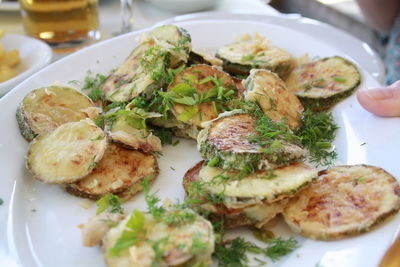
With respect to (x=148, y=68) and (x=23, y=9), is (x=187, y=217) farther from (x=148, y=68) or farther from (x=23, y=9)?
(x=23, y=9)

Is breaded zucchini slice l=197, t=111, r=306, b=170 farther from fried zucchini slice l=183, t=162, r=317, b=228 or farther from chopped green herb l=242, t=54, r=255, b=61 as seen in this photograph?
chopped green herb l=242, t=54, r=255, b=61

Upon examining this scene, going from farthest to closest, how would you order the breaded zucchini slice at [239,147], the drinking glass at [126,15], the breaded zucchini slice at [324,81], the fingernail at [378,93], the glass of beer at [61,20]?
1. the drinking glass at [126,15]
2. the glass of beer at [61,20]
3. the breaded zucchini slice at [324,81]
4. the fingernail at [378,93]
5. the breaded zucchini slice at [239,147]

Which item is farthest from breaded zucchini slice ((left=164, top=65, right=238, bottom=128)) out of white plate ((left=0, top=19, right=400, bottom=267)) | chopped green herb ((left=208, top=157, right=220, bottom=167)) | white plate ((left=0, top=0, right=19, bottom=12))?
white plate ((left=0, top=0, right=19, bottom=12))

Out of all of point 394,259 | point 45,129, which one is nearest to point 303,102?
point 394,259

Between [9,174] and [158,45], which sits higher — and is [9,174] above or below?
below

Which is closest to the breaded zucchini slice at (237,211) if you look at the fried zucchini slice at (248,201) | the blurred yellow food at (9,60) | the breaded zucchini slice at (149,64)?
the fried zucchini slice at (248,201)

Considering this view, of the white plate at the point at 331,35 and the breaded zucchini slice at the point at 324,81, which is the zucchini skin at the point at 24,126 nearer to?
the breaded zucchini slice at the point at 324,81
